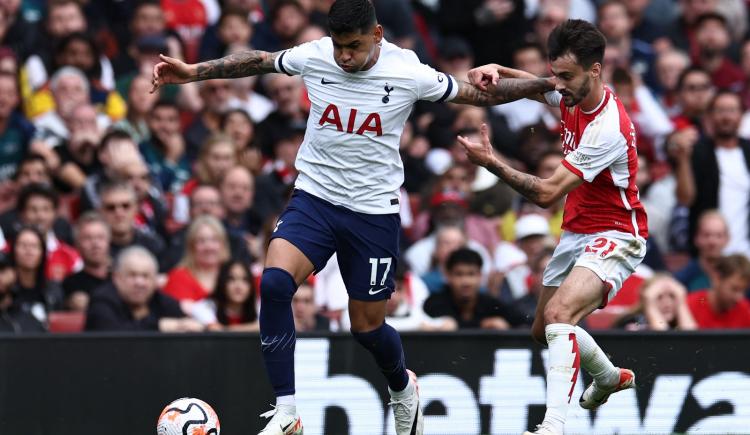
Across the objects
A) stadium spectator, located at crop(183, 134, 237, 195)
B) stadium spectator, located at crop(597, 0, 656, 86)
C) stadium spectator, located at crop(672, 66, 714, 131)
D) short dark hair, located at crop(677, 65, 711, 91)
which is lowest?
stadium spectator, located at crop(183, 134, 237, 195)

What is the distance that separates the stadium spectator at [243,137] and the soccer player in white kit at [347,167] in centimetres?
505

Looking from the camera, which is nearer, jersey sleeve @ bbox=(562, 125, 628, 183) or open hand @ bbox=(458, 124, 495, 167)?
open hand @ bbox=(458, 124, 495, 167)

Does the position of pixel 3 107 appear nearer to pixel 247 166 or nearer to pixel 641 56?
pixel 247 166

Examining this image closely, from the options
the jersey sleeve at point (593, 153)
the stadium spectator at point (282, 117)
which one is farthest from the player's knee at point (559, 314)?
the stadium spectator at point (282, 117)

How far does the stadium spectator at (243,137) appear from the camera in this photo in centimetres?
1473

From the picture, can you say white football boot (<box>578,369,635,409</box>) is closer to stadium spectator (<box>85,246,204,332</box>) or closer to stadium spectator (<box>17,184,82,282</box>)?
stadium spectator (<box>85,246,204,332</box>)

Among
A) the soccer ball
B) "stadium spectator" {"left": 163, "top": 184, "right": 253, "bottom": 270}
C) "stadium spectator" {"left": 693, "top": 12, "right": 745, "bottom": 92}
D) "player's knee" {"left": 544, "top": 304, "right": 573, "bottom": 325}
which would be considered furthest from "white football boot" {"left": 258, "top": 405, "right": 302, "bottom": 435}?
"stadium spectator" {"left": 693, "top": 12, "right": 745, "bottom": 92}

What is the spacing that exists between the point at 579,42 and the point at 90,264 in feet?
17.8

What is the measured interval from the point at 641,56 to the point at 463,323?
19.4ft

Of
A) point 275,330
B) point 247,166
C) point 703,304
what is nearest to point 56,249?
point 247,166

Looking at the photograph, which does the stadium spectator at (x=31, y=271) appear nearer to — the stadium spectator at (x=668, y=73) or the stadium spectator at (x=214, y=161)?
the stadium spectator at (x=214, y=161)

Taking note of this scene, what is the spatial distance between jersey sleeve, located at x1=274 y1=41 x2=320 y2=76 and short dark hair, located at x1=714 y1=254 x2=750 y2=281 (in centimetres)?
509

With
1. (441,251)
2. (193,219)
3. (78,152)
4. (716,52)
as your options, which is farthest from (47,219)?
(716,52)

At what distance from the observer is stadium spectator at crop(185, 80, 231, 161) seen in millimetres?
15180
